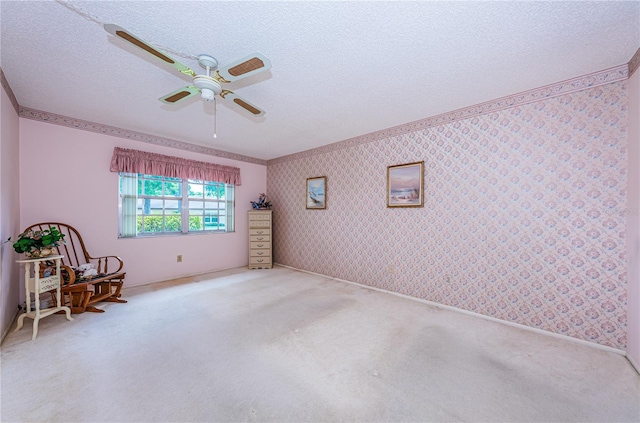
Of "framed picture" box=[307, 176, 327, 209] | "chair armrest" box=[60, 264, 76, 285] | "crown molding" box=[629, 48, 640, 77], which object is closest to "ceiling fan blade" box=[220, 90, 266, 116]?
"framed picture" box=[307, 176, 327, 209]

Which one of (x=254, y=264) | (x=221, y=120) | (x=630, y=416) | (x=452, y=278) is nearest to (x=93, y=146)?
(x=221, y=120)

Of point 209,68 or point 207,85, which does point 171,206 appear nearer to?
point 209,68

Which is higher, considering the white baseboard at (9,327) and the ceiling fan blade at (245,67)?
the ceiling fan blade at (245,67)

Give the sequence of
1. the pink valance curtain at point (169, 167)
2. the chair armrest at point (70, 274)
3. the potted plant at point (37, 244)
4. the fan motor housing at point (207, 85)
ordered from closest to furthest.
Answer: the fan motor housing at point (207, 85) → the potted plant at point (37, 244) → the chair armrest at point (70, 274) → the pink valance curtain at point (169, 167)

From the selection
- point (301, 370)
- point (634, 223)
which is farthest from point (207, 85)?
point (634, 223)

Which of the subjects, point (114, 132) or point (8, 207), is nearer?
point (8, 207)

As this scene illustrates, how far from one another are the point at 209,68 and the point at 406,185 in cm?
276

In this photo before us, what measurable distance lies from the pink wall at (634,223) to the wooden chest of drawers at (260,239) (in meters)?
4.90

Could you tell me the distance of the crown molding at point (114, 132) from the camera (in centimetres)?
316

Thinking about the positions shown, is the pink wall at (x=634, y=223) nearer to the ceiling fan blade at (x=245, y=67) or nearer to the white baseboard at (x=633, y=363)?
the white baseboard at (x=633, y=363)

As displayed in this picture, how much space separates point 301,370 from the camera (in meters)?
1.92

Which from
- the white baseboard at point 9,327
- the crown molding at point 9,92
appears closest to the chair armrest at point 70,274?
the white baseboard at point 9,327

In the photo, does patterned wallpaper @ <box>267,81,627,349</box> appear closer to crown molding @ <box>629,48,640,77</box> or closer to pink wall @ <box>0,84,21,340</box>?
crown molding @ <box>629,48,640,77</box>

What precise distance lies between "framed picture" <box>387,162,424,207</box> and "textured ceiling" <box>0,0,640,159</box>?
2.52ft
